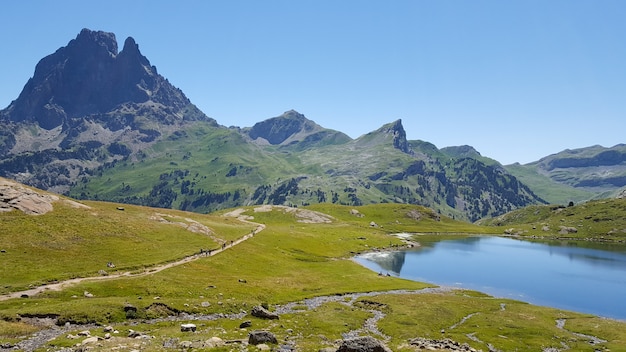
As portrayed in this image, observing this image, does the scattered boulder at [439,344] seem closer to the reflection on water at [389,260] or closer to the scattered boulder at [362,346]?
the scattered boulder at [362,346]

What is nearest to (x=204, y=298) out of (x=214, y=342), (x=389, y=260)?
(x=214, y=342)

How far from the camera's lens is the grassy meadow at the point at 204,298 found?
48.7m

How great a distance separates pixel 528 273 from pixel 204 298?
404 feet

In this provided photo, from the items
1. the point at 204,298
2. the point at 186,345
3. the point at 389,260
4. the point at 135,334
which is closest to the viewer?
the point at 186,345

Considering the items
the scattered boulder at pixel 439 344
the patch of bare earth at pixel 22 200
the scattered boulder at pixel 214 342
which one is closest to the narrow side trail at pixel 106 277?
the patch of bare earth at pixel 22 200

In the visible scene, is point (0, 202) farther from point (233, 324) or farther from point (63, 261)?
point (233, 324)

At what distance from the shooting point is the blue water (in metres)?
104

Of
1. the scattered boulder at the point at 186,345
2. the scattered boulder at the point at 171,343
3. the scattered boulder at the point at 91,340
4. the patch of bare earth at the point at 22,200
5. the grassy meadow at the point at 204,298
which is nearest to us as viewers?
the scattered boulder at the point at 186,345

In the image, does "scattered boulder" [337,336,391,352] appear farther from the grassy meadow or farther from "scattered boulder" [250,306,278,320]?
"scattered boulder" [250,306,278,320]

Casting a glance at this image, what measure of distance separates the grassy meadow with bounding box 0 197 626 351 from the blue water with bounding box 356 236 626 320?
2288 centimetres

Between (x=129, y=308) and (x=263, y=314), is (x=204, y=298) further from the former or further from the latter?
(x=263, y=314)

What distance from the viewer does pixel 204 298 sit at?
2498 inches

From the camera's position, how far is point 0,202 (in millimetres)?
Answer: 82125

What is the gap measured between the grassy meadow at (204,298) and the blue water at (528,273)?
75.1ft
